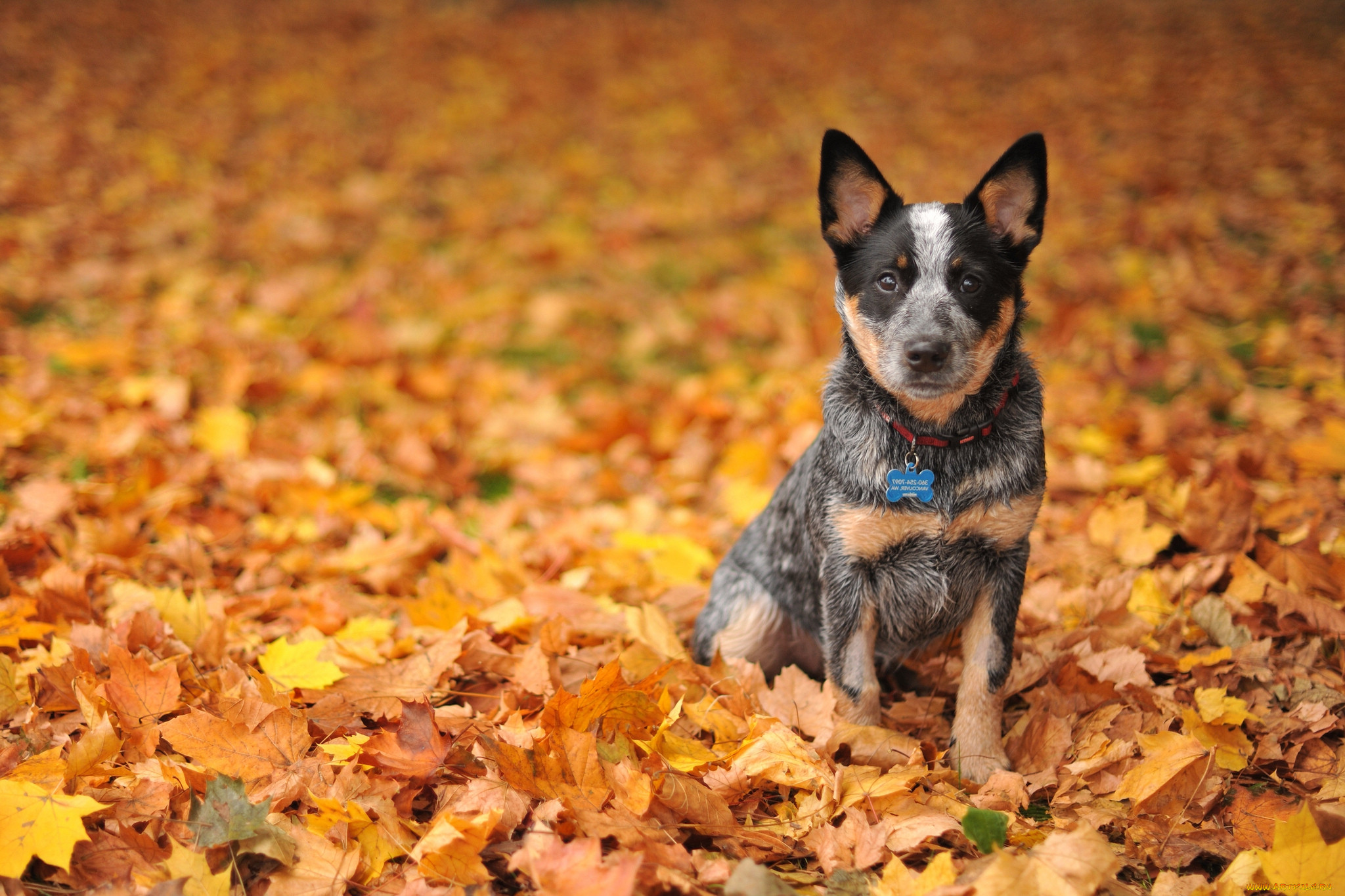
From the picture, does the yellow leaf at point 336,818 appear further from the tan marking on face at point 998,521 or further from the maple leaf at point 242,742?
the tan marking on face at point 998,521

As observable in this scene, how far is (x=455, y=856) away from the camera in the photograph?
2.16 meters

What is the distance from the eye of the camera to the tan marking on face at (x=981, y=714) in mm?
2771

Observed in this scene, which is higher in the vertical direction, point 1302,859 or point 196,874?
point 1302,859

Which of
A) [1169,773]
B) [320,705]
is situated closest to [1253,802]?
[1169,773]

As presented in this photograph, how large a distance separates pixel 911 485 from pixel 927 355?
410mm

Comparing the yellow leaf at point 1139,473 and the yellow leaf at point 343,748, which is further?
the yellow leaf at point 1139,473

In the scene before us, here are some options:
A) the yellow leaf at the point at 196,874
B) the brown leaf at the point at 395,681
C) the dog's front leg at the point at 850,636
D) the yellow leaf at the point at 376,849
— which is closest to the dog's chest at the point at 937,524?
the dog's front leg at the point at 850,636

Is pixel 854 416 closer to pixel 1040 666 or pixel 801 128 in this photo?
pixel 1040 666

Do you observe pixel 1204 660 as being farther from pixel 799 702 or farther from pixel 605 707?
pixel 605 707

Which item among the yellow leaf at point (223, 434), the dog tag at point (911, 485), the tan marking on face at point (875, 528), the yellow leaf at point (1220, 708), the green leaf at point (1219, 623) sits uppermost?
the dog tag at point (911, 485)

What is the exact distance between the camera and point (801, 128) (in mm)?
11000

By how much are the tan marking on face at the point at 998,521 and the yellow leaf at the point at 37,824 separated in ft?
7.83

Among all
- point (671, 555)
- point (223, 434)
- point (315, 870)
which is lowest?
point (315, 870)

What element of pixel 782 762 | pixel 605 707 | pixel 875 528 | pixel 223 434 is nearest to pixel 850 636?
pixel 875 528
